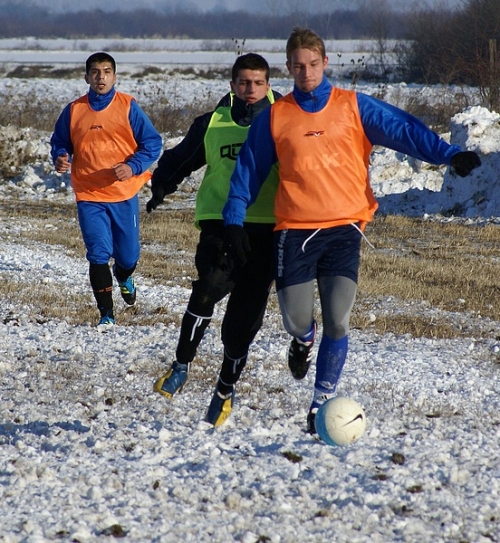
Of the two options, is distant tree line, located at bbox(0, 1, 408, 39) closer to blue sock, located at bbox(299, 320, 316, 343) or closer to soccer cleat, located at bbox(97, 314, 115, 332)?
soccer cleat, located at bbox(97, 314, 115, 332)

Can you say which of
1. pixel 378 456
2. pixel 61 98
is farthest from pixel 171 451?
pixel 61 98

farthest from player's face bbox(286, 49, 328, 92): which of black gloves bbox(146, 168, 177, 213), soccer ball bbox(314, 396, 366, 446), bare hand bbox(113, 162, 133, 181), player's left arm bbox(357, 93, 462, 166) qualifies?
bare hand bbox(113, 162, 133, 181)

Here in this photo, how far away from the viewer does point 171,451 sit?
477cm

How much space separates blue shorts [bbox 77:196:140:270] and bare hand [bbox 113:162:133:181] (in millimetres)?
497

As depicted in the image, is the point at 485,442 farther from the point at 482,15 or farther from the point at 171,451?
the point at 482,15

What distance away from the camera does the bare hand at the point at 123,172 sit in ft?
24.8

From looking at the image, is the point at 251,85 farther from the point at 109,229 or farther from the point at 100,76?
the point at 109,229

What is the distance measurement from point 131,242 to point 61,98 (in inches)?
1177

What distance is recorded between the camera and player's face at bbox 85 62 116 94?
7.76m

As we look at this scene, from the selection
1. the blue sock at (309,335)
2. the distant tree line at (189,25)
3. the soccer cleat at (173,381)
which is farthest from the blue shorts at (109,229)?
the distant tree line at (189,25)

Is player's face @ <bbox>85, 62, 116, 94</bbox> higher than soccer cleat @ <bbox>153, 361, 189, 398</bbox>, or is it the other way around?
player's face @ <bbox>85, 62, 116, 94</bbox>

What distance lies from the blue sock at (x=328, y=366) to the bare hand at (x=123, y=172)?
3137 mm

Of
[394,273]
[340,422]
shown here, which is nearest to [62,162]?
[340,422]

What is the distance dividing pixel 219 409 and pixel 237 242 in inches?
42.9
